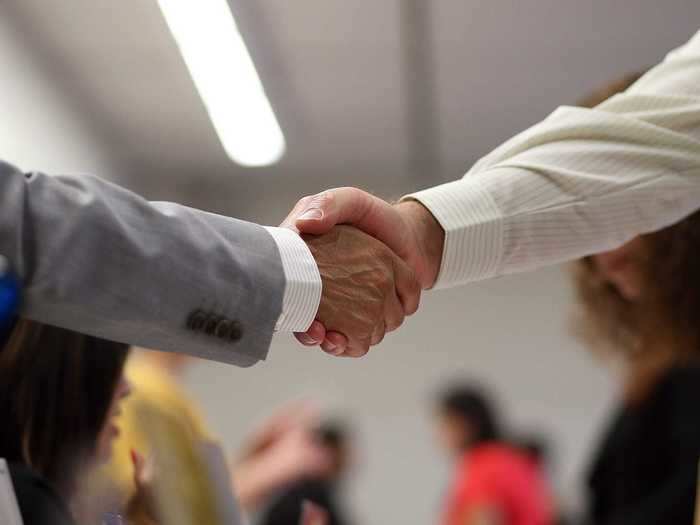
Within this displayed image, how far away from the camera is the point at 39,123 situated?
64.4 inches

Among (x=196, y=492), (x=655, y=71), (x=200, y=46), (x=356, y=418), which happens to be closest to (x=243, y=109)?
(x=200, y=46)

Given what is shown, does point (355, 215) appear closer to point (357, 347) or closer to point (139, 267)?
point (357, 347)

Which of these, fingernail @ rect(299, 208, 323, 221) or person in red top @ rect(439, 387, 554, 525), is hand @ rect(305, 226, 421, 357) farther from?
person in red top @ rect(439, 387, 554, 525)

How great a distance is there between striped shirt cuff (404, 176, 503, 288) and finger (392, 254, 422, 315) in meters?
0.06

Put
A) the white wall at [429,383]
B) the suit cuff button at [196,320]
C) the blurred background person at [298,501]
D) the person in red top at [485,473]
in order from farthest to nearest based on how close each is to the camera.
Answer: the white wall at [429,383] < the person in red top at [485,473] < the blurred background person at [298,501] < the suit cuff button at [196,320]

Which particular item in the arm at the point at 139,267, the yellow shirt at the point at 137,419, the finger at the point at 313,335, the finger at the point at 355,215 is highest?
the arm at the point at 139,267

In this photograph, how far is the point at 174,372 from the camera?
2.40 m

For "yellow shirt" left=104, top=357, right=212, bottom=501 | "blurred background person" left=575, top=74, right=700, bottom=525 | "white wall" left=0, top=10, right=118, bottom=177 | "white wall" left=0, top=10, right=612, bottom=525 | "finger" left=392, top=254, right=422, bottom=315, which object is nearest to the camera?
"yellow shirt" left=104, top=357, right=212, bottom=501

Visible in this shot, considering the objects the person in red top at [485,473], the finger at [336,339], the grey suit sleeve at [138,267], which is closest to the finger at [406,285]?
the finger at [336,339]

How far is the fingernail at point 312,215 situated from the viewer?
3.88ft

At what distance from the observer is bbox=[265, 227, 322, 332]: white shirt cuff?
41.7 inches

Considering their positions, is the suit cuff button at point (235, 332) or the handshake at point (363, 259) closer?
the suit cuff button at point (235, 332)

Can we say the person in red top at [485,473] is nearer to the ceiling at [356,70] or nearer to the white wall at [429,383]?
the white wall at [429,383]

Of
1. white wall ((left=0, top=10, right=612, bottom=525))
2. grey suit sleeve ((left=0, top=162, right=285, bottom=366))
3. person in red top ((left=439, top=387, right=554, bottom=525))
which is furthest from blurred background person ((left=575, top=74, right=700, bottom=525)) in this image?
white wall ((left=0, top=10, right=612, bottom=525))
